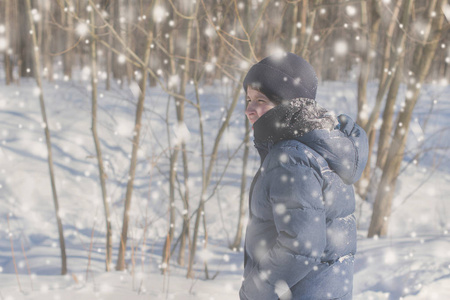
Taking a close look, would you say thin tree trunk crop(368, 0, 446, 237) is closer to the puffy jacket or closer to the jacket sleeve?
the puffy jacket

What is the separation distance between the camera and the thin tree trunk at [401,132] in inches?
181

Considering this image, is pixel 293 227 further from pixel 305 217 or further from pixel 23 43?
pixel 23 43

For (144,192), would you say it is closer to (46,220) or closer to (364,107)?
(46,220)

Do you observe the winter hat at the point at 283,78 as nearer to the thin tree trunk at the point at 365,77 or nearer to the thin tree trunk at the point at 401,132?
the thin tree trunk at the point at 401,132

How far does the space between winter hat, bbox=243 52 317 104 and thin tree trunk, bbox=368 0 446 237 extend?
337cm

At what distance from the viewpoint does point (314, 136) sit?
1.43 meters

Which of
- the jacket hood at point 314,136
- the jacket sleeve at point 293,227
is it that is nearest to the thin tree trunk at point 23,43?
the jacket hood at point 314,136

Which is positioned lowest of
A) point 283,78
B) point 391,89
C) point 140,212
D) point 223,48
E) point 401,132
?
point 140,212

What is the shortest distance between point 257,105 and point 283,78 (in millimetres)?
140

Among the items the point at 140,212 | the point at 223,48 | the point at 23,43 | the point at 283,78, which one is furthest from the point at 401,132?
the point at 23,43

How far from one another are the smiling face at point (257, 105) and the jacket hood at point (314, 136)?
8 centimetres

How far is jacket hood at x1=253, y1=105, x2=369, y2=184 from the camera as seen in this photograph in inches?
56.6

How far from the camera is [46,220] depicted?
6.92m

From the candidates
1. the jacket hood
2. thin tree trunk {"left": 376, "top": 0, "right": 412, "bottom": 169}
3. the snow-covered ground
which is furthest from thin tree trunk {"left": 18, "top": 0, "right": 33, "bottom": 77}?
the jacket hood
